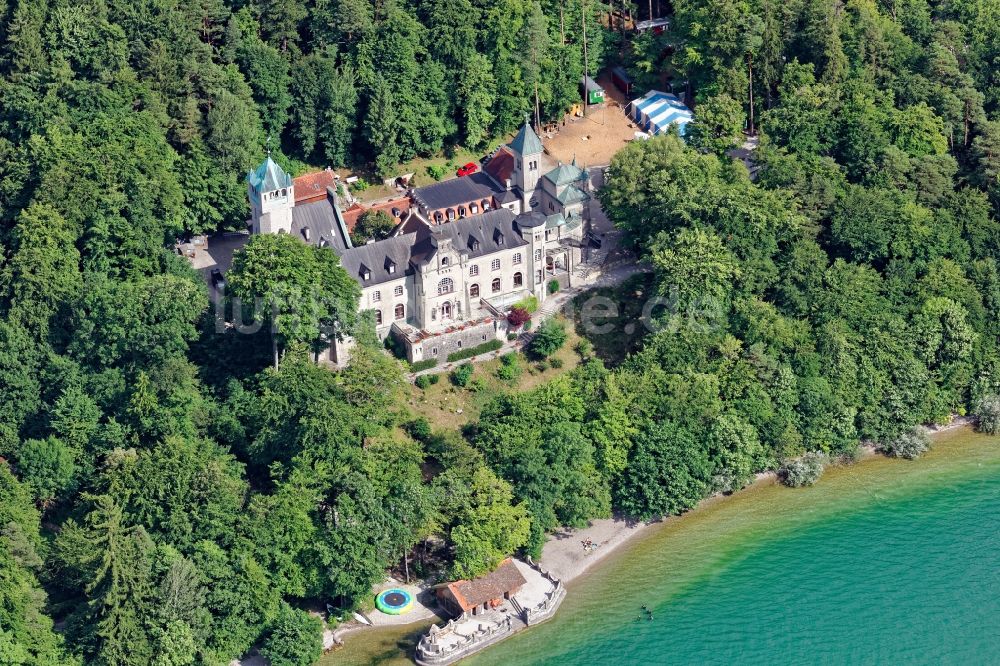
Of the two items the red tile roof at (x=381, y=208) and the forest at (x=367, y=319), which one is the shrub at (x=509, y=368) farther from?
the red tile roof at (x=381, y=208)

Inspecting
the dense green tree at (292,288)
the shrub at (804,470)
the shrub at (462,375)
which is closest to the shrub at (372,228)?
the dense green tree at (292,288)

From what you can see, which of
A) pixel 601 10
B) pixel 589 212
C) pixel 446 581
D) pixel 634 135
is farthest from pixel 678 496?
pixel 601 10

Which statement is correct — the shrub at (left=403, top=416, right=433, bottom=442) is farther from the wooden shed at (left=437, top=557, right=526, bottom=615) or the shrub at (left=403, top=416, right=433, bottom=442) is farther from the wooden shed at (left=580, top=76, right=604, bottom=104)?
the wooden shed at (left=580, top=76, right=604, bottom=104)

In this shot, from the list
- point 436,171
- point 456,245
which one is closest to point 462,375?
point 456,245

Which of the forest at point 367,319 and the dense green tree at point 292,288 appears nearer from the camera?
the forest at point 367,319

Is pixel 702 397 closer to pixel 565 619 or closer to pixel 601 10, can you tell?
pixel 565 619

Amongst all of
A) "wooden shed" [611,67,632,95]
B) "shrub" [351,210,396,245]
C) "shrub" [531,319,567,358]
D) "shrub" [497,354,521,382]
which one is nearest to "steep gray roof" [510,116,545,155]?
"shrub" [351,210,396,245]
